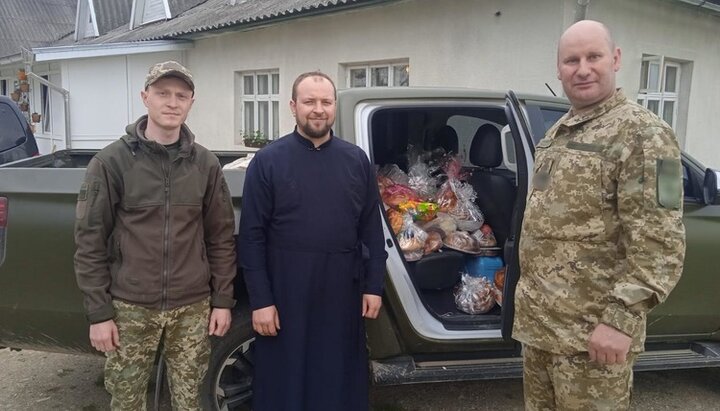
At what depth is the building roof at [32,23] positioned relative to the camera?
2198 centimetres

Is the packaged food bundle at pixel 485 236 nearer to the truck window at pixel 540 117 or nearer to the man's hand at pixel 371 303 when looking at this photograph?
the truck window at pixel 540 117

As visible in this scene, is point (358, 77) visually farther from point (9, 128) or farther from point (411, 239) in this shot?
point (411, 239)

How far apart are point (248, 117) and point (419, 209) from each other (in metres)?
8.52

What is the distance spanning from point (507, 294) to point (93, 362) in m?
2.84

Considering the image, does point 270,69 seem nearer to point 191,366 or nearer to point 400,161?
point 400,161

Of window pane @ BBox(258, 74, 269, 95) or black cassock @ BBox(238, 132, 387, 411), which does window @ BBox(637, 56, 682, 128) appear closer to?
black cassock @ BBox(238, 132, 387, 411)

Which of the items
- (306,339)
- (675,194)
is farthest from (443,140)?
(675,194)

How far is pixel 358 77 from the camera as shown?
9242mm

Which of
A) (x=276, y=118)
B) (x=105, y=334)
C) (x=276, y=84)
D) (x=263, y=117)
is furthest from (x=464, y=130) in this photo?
(x=263, y=117)

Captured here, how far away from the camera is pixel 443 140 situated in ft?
14.1

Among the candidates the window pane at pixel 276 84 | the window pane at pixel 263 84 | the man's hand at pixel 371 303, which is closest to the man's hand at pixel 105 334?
the man's hand at pixel 371 303

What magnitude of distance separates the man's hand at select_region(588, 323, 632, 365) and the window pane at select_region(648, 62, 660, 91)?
7056 millimetres

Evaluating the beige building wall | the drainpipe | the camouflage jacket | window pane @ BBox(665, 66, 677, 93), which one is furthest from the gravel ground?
window pane @ BBox(665, 66, 677, 93)

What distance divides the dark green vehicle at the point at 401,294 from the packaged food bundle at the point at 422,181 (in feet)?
2.69
